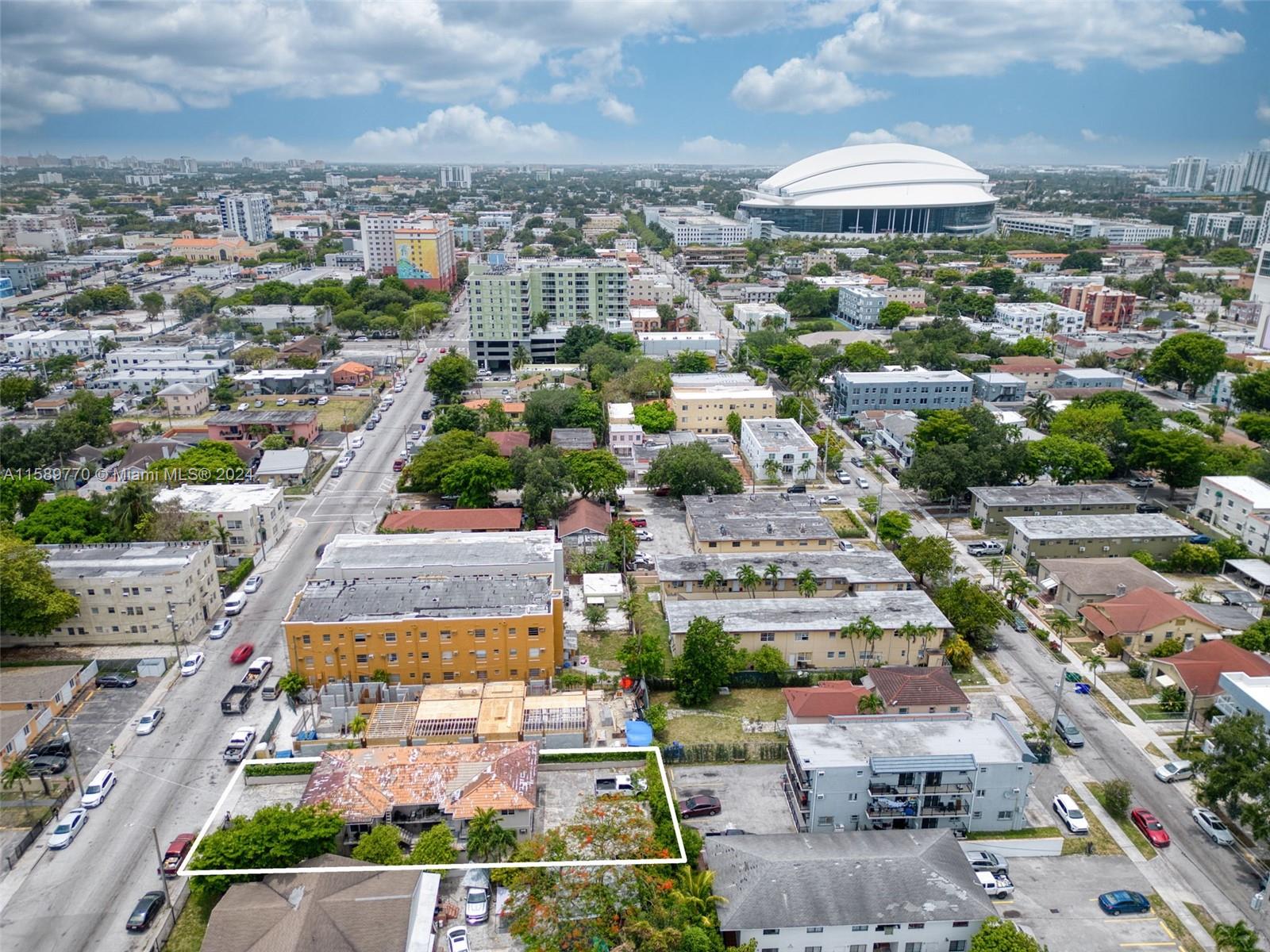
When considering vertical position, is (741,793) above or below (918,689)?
below

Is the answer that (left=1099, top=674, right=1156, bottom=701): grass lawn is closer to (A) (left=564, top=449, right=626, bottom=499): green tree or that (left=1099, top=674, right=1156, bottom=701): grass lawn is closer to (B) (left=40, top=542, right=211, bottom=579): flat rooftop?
(A) (left=564, top=449, right=626, bottom=499): green tree

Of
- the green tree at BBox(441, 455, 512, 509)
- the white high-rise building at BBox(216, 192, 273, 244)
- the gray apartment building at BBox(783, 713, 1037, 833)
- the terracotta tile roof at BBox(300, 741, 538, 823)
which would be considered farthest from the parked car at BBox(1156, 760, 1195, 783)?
the white high-rise building at BBox(216, 192, 273, 244)

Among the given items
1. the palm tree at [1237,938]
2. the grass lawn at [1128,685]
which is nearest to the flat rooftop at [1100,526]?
the grass lawn at [1128,685]

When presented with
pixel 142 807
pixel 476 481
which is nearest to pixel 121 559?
pixel 142 807

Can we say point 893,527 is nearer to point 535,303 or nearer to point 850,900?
point 850,900

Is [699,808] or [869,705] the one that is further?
[869,705]

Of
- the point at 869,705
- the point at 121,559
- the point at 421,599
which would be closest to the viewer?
the point at 869,705

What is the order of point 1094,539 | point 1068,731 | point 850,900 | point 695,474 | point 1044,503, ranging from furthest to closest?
point 695,474 → point 1044,503 → point 1094,539 → point 1068,731 → point 850,900
